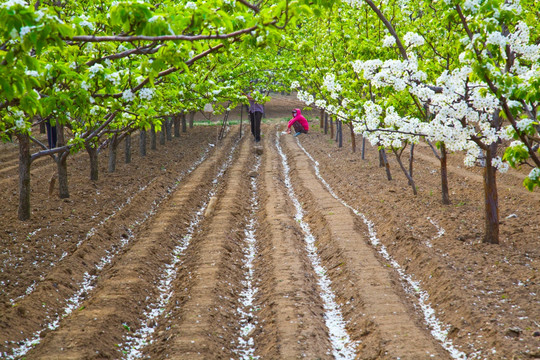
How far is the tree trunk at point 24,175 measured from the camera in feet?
37.3

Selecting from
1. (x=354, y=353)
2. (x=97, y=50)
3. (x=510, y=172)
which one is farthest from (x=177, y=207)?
(x=510, y=172)

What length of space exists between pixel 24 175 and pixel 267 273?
669cm

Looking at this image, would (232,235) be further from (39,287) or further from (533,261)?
(533,261)

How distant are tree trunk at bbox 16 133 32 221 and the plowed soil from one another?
392mm

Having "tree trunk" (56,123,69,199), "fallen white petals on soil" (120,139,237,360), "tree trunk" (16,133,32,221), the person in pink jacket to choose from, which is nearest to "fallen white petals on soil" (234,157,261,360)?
"fallen white petals on soil" (120,139,237,360)

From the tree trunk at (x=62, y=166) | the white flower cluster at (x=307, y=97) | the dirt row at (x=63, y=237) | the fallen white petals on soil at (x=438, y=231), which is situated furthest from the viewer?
the white flower cluster at (x=307, y=97)

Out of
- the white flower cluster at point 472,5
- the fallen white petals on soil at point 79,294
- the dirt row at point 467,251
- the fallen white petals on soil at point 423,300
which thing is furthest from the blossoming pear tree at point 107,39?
the dirt row at point 467,251

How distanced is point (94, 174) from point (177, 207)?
495 centimetres

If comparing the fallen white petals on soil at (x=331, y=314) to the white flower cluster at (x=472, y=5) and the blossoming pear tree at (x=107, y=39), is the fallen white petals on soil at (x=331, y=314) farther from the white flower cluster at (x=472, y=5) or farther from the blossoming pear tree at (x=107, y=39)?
the white flower cluster at (x=472, y=5)

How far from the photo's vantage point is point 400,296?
310 inches

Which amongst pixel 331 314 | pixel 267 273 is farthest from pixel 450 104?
pixel 267 273

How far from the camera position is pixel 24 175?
11609 millimetres

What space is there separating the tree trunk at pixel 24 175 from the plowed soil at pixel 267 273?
0.39 metres

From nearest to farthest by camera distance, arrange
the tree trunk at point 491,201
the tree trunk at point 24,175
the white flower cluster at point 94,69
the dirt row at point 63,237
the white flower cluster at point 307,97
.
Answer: the white flower cluster at point 94,69, the dirt row at point 63,237, the tree trunk at point 491,201, the tree trunk at point 24,175, the white flower cluster at point 307,97
